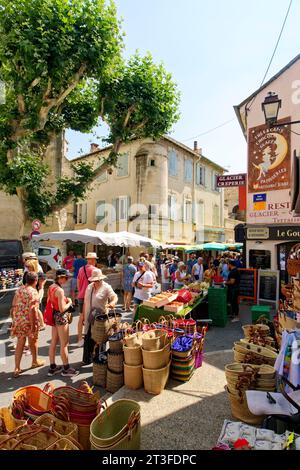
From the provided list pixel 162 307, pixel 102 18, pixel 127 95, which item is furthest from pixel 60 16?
pixel 162 307

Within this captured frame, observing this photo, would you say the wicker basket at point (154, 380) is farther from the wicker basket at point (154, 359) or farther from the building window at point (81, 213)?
the building window at point (81, 213)

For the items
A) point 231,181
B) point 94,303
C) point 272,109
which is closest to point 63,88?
point 231,181

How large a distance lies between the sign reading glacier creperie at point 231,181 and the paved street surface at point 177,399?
21.6 feet

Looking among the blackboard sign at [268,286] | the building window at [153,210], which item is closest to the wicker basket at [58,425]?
the blackboard sign at [268,286]

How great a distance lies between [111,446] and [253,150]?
11.2 metres

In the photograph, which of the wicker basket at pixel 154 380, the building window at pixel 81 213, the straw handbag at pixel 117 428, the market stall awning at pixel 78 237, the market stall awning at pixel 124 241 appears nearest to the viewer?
the straw handbag at pixel 117 428

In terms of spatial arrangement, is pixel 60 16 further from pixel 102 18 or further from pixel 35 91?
pixel 35 91

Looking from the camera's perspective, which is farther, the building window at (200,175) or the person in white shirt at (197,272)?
the building window at (200,175)

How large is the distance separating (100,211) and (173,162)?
23.5 ft

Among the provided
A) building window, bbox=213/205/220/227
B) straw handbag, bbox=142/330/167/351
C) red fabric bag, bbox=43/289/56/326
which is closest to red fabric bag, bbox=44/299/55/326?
red fabric bag, bbox=43/289/56/326

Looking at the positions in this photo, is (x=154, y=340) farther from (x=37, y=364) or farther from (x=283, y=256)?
(x=283, y=256)

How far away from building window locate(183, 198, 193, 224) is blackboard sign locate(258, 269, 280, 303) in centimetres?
1316

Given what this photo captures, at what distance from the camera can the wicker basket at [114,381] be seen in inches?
165

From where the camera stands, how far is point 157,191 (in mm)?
20469
